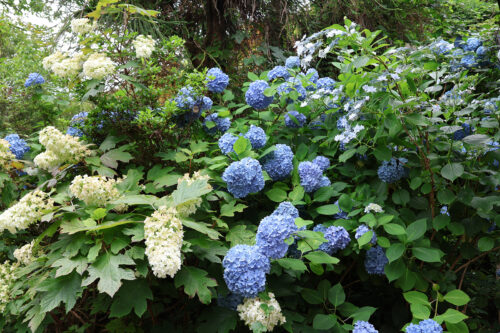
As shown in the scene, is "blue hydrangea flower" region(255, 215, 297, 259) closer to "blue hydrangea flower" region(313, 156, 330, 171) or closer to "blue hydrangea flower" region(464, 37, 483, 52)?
"blue hydrangea flower" region(313, 156, 330, 171)

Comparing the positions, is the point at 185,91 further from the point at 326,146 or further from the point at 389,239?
the point at 389,239

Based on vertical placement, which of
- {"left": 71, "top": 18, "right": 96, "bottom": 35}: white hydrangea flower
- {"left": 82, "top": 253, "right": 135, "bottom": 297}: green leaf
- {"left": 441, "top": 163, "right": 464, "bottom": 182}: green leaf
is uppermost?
{"left": 71, "top": 18, "right": 96, "bottom": 35}: white hydrangea flower

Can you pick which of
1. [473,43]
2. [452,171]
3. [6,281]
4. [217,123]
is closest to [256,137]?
[217,123]

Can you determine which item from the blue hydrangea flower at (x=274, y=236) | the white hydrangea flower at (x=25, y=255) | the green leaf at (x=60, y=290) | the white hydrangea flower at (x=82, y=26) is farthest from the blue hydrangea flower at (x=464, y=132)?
the white hydrangea flower at (x=25, y=255)

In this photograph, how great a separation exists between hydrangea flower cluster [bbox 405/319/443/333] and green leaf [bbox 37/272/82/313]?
1176 mm

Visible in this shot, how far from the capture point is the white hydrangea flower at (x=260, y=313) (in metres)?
1.30

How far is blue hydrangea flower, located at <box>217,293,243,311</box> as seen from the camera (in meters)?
1.49

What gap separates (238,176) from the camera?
1565 millimetres

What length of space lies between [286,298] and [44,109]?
1974 millimetres

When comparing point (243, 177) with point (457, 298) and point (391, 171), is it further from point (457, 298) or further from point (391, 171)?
point (457, 298)

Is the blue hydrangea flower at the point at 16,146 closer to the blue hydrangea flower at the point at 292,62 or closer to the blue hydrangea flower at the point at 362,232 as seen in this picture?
the blue hydrangea flower at the point at 292,62

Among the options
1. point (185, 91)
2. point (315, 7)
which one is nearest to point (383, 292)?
point (185, 91)

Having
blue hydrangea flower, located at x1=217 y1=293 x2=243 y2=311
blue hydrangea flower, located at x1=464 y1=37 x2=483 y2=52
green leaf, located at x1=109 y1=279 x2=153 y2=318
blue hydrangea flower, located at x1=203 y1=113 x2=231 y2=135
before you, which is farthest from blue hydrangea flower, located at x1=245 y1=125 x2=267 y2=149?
blue hydrangea flower, located at x1=464 y1=37 x2=483 y2=52

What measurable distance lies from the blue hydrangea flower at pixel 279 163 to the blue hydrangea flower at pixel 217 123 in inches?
16.8
